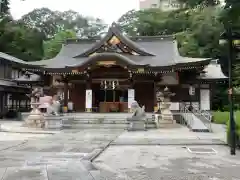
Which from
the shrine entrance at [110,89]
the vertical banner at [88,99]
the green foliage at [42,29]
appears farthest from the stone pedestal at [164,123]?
the green foliage at [42,29]

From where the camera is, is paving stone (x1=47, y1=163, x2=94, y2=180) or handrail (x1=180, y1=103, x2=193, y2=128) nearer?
paving stone (x1=47, y1=163, x2=94, y2=180)

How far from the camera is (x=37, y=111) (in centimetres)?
2147

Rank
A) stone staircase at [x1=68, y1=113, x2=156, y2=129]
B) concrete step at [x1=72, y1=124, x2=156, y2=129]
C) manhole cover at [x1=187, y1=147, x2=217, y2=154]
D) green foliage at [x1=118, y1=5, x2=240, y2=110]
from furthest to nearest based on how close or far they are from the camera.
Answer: green foliage at [x1=118, y1=5, x2=240, y2=110], stone staircase at [x1=68, y1=113, x2=156, y2=129], concrete step at [x1=72, y1=124, x2=156, y2=129], manhole cover at [x1=187, y1=147, x2=217, y2=154]

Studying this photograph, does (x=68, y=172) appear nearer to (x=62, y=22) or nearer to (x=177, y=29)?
(x=177, y=29)

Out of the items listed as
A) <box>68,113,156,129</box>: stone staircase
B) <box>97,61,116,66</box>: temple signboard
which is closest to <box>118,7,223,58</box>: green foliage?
<box>97,61,116,66</box>: temple signboard

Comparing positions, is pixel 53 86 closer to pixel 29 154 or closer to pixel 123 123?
pixel 123 123

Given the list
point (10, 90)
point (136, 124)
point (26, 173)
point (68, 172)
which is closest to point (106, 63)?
point (136, 124)

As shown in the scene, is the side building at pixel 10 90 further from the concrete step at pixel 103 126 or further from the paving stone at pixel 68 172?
the paving stone at pixel 68 172

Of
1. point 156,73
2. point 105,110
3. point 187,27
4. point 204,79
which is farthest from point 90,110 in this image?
point 187,27

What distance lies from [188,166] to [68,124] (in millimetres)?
14479

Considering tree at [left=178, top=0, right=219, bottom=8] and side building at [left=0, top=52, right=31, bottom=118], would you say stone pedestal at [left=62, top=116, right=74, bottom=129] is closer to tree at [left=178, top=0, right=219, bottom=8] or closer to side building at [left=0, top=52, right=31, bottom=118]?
side building at [left=0, top=52, right=31, bottom=118]

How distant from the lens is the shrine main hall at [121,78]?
25.8 m

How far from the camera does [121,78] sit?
27.6 metres

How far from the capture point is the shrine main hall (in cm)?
2577
